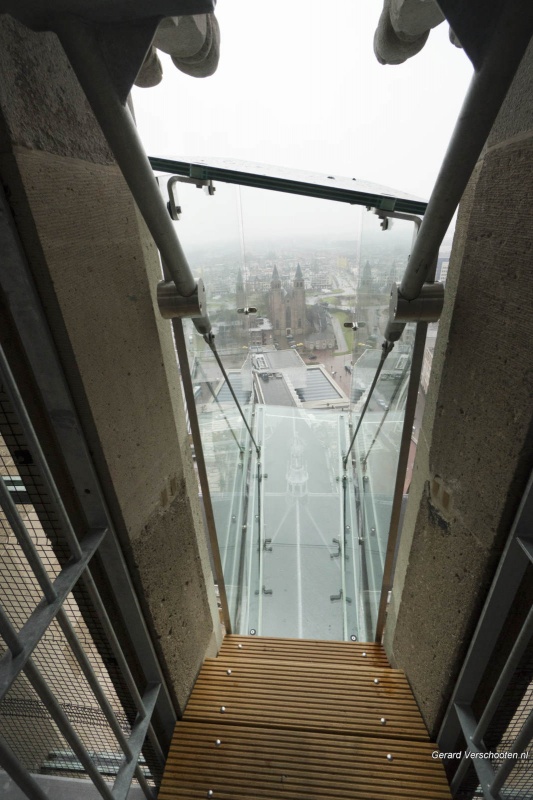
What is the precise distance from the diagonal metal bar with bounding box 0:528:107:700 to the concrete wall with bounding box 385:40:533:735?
5.33 ft

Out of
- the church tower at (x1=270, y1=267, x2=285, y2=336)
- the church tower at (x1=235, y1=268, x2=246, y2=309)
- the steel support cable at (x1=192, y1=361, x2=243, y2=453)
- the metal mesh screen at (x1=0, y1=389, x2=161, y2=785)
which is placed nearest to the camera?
the metal mesh screen at (x1=0, y1=389, x2=161, y2=785)

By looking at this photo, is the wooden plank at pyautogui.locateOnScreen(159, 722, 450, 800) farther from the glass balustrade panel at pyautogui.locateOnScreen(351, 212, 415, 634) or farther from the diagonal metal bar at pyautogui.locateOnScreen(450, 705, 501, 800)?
the glass balustrade panel at pyautogui.locateOnScreen(351, 212, 415, 634)

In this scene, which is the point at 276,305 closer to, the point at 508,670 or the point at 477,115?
the point at 477,115

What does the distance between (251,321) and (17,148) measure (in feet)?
15.9

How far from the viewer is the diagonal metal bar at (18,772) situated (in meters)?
1.15

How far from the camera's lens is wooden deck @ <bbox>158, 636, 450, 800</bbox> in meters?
2.21

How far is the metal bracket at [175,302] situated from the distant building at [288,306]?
3.52 metres

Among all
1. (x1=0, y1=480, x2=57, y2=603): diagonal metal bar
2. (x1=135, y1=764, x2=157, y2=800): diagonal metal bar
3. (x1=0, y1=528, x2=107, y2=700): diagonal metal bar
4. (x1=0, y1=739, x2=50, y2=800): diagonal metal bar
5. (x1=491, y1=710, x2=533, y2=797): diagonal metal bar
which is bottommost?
(x1=135, y1=764, x2=157, y2=800): diagonal metal bar

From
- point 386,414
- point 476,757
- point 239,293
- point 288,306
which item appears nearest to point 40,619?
point 476,757

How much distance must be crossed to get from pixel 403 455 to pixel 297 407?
421 cm

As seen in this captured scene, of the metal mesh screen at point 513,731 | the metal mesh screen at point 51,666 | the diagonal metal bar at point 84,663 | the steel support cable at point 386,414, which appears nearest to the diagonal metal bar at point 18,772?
the diagonal metal bar at point 84,663

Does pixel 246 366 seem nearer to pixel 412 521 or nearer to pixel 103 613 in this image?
pixel 412 521

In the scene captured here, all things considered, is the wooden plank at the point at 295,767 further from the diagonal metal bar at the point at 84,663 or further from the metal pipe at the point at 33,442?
the metal pipe at the point at 33,442

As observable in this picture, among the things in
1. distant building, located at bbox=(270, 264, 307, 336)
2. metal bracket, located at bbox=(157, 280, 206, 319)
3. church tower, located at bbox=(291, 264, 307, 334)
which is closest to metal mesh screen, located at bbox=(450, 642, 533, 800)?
metal bracket, located at bbox=(157, 280, 206, 319)
